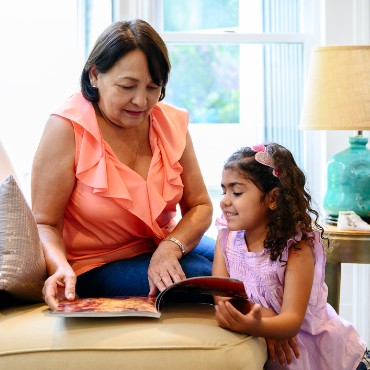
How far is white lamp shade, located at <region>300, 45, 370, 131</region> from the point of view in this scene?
2.74m

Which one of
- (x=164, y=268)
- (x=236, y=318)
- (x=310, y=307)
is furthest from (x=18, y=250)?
(x=310, y=307)

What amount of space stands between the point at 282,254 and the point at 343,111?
930 millimetres

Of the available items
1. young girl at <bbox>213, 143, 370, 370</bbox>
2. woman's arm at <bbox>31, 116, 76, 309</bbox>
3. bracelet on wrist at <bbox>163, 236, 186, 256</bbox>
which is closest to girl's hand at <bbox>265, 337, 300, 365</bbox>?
young girl at <bbox>213, 143, 370, 370</bbox>

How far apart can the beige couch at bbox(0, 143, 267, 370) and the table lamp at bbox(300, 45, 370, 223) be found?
112 cm

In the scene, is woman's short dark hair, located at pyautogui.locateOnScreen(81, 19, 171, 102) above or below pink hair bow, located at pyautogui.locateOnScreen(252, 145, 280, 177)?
above

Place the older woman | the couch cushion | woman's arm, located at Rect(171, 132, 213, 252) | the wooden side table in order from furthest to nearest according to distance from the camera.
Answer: the wooden side table → woman's arm, located at Rect(171, 132, 213, 252) → the older woman → the couch cushion

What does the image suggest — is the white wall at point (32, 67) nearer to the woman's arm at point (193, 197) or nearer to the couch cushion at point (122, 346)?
the woman's arm at point (193, 197)

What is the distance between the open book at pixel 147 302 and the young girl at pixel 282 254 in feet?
0.55

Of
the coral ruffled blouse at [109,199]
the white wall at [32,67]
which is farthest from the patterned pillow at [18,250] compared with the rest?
the white wall at [32,67]

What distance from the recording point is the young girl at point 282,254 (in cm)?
196

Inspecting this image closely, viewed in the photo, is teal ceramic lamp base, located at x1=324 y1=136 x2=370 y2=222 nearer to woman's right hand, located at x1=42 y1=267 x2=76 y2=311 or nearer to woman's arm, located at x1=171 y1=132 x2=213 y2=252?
woman's arm, located at x1=171 y1=132 x2=213 y2=252

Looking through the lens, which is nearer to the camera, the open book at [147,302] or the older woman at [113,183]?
the open book at [147,302]

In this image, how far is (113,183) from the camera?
216 cm

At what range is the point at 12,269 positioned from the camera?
1.83 metres
